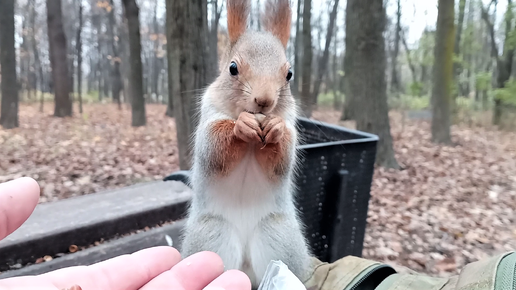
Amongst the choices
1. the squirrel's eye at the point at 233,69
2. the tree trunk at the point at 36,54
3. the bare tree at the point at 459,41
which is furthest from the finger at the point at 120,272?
the bare tree at the point at 459,41

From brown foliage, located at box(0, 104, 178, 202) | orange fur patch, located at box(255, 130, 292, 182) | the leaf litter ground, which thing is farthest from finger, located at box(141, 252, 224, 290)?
brown foliage, located at box(0, 104, 178, 202)

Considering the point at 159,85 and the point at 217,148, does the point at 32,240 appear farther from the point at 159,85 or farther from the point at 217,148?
the point at 159,85

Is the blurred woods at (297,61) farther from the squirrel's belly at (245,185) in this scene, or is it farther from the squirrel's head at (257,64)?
the squirrel's belly at (245,185)

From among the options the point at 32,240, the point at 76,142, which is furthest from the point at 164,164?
the point at 32,240

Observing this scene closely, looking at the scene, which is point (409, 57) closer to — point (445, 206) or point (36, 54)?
point (445, 206)

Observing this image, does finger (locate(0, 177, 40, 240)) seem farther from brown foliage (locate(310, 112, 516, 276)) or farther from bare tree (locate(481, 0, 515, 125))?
bare tree (locate(481, 0, 515, 125))
